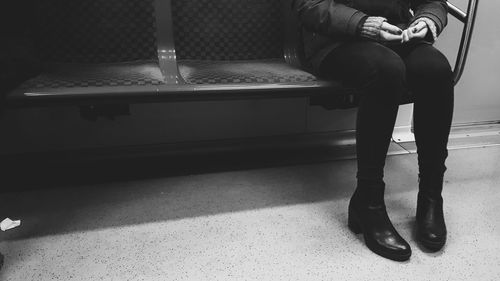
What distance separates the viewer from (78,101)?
1083mm

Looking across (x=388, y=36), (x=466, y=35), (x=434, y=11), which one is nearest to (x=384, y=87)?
(x=388, y=36)

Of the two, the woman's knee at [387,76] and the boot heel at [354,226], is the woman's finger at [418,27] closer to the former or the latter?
the woman's knee at [387,76]

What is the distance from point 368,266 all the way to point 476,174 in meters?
0.94

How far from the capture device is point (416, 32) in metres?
1.20

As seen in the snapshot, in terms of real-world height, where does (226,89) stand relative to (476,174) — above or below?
above

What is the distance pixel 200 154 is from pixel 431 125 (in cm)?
108

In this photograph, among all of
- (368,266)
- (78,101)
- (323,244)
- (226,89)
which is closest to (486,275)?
(368,266)

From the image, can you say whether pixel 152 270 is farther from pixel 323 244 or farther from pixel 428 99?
pixel 428 99

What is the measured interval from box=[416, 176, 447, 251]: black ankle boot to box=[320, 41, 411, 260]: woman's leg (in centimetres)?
9

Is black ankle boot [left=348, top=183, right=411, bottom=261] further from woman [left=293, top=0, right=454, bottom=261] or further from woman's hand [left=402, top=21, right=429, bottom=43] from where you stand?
woman's hand [left=402, top=21, right=429, bottom=43]

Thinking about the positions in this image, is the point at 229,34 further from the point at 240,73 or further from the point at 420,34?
the point at 420,34

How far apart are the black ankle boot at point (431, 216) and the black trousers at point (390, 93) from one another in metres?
0.04

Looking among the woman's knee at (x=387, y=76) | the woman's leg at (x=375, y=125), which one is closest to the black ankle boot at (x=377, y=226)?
the woman's leg at (x=375, y=125)

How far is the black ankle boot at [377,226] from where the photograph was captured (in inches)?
43.1
